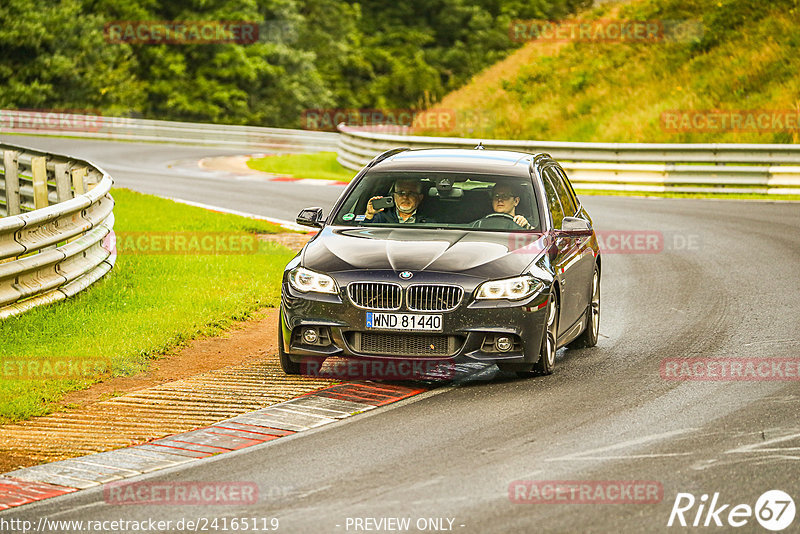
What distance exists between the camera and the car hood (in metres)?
8.82

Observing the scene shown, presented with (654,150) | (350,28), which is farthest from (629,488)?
(350,28)

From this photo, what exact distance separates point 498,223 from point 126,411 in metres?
3.34

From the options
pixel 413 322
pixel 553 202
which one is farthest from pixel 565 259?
pixel 413 322

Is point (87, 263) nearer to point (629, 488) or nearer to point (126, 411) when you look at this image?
point (126, 411)

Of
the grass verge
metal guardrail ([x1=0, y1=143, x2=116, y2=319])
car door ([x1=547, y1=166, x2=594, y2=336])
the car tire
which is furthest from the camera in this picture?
the grass verge

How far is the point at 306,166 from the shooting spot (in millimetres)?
35094

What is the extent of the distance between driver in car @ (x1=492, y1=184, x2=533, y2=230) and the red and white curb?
1809 mm

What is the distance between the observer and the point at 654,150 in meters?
26.3

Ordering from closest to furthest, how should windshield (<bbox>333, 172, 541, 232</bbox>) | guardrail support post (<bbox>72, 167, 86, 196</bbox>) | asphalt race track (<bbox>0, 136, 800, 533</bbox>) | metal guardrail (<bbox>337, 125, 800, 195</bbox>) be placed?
asphalt race track (<bbox>0, 136, 800, 533</bbox>) → windshield (<bbox>333, 172, 541, 232</bbox>) → guardrail support post (<bbox>72, 167, 86, 196</bbox>) → metal guardrail (<bbox>337, 125, 800, 195</bbox>)

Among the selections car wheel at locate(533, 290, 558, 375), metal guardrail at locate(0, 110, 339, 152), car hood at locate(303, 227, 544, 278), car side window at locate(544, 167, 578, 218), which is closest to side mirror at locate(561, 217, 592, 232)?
car hood at locate(303, 227, 544, 278)

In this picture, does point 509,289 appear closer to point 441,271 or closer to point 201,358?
point 441,271

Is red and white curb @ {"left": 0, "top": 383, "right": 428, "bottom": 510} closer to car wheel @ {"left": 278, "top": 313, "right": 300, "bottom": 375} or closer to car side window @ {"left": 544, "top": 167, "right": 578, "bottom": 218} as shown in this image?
car wheel @ {"left": 278, "top": 313, "right": 300, "bottom": 375}

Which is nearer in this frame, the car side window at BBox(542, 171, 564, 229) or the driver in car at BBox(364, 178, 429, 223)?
the driver in car at BBox(364, 178, 429, 223)

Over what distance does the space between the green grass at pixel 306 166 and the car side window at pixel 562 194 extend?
18.6 metres
